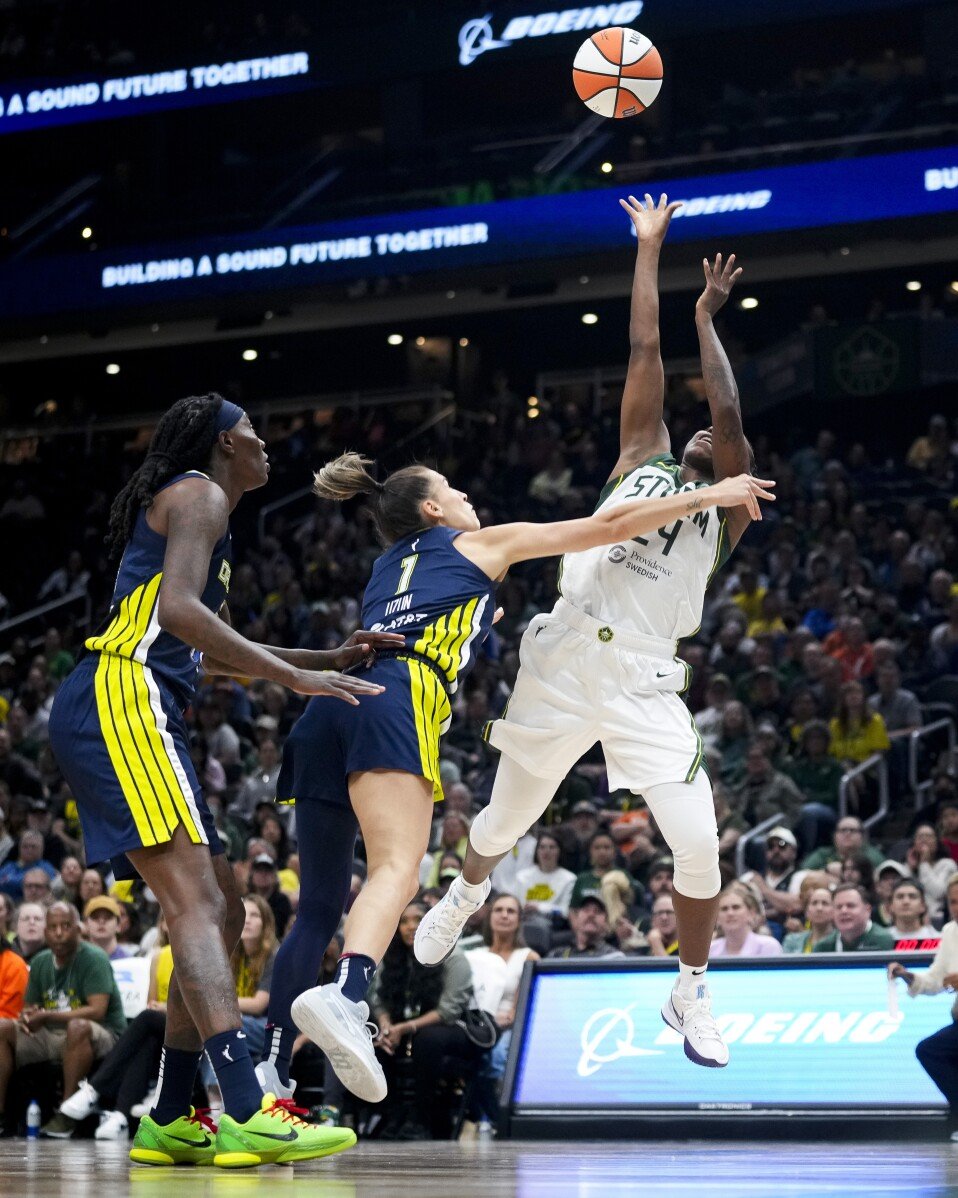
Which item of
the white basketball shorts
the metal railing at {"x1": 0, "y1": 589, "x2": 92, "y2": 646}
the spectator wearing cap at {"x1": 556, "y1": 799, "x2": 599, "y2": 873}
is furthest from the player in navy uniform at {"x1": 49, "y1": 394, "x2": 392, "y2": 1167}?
the metal railing at {"x1": 0, "y1": 589, "x2": 92, "y2": 646}

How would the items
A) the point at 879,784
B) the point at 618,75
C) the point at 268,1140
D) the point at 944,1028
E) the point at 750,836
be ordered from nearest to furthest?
the point at 268,1140
the point at 618,75
the point at 944,1028
the point at 750,836
the point at 879,784

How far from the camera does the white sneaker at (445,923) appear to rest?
20.3 ft

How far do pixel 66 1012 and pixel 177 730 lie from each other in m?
6.01

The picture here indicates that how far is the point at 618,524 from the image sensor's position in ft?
17.2

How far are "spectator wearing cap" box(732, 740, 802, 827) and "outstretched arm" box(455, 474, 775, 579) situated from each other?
7.52 m

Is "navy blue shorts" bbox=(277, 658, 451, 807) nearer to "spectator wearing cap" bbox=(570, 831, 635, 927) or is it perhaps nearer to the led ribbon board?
"spectator wearing cap" bbox=(570, 831, 635, 927)

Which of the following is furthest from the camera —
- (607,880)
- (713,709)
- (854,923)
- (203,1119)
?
(713,709)

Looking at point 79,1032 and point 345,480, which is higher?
point 345,480

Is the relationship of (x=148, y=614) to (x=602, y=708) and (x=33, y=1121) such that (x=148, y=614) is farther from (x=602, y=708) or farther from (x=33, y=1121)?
(x=33, y=1121)

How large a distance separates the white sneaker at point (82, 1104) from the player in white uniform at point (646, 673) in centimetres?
444

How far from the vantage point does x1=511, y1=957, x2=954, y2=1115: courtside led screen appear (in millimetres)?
7770

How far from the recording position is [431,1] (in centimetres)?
2161

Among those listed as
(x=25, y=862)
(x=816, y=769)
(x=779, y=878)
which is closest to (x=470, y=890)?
(x=779, y=878)

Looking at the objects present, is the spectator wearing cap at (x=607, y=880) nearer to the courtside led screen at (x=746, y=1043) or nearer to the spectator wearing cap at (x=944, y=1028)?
the courtside led screen at (x=746, y=1043)
